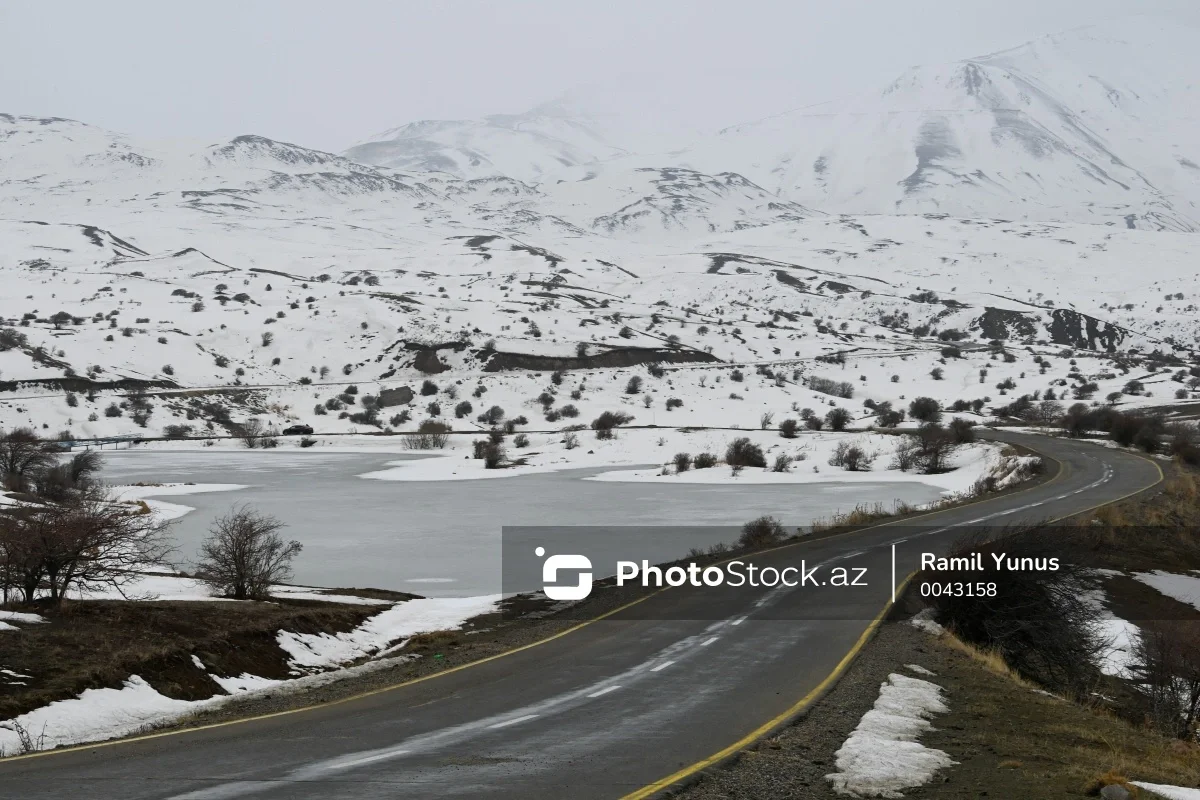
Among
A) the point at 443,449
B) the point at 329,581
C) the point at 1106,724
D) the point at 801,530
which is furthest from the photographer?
the point at 443,449

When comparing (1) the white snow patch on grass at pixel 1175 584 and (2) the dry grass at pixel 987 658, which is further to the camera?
(1) the white snow patch on grass at pixel 1175 584

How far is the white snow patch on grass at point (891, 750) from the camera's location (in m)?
9.77

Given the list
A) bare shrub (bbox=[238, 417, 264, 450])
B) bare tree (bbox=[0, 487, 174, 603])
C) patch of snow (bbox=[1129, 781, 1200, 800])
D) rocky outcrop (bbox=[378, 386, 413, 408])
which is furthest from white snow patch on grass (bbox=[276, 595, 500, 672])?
rocky outcrop (bbox=[378, 386, 413, 408])

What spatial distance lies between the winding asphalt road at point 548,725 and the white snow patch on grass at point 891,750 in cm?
113

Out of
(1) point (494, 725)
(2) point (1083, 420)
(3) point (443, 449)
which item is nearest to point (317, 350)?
(3) point (443, 449)

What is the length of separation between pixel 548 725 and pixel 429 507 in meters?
29.5

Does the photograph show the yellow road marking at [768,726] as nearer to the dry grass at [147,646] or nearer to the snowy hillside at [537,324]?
the dry grass at [147,646]

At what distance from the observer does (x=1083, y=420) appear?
67.4 meters

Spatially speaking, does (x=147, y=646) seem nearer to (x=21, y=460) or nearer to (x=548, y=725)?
(x=548, y=725)

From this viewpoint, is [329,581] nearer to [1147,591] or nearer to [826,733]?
[826,733]

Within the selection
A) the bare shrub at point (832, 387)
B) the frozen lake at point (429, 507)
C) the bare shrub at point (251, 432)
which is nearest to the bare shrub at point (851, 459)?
the frozen lake at point (429, 507)

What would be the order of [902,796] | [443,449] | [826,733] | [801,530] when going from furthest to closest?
[443,449] < [801,530] < [826,733] < [902,796]

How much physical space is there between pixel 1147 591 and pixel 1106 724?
1488 cm

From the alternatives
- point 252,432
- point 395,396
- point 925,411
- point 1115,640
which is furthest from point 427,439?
point 1115,640
